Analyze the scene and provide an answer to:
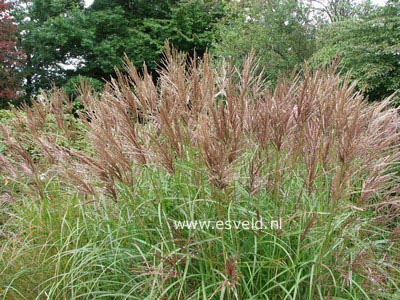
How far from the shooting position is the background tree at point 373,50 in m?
8.45

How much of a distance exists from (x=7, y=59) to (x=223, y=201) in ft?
46.2

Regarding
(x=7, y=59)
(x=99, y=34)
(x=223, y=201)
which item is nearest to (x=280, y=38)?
(x=99, y=34)

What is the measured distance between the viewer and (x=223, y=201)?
84.3 inches

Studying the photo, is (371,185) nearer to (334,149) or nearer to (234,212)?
(334,149)

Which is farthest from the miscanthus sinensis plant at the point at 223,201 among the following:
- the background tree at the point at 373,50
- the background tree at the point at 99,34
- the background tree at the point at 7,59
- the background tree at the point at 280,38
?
the background tree at the point at 99,34

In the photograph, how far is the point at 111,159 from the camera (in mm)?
1991

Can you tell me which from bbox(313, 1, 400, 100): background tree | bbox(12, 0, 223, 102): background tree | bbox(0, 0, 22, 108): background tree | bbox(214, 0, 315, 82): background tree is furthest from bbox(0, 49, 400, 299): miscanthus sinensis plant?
bbox(12, 0, 223, 102): background tree

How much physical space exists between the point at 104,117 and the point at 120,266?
0.89m

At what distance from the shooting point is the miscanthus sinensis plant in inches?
77.0

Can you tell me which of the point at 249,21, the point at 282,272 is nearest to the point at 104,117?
the point at 282,272

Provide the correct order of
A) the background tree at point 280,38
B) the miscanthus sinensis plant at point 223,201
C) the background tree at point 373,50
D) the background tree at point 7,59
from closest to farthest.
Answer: the miscanthus sinensis plant at point 223,201, the background tree at point 373,50, the background tree at point 280,38, the background tree at point 7,59

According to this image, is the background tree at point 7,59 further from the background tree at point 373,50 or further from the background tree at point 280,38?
the background tree at point 373,50

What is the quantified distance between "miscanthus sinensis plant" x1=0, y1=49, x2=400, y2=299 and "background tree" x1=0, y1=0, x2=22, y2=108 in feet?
38.0

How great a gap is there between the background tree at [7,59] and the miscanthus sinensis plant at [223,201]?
11.6 metres
